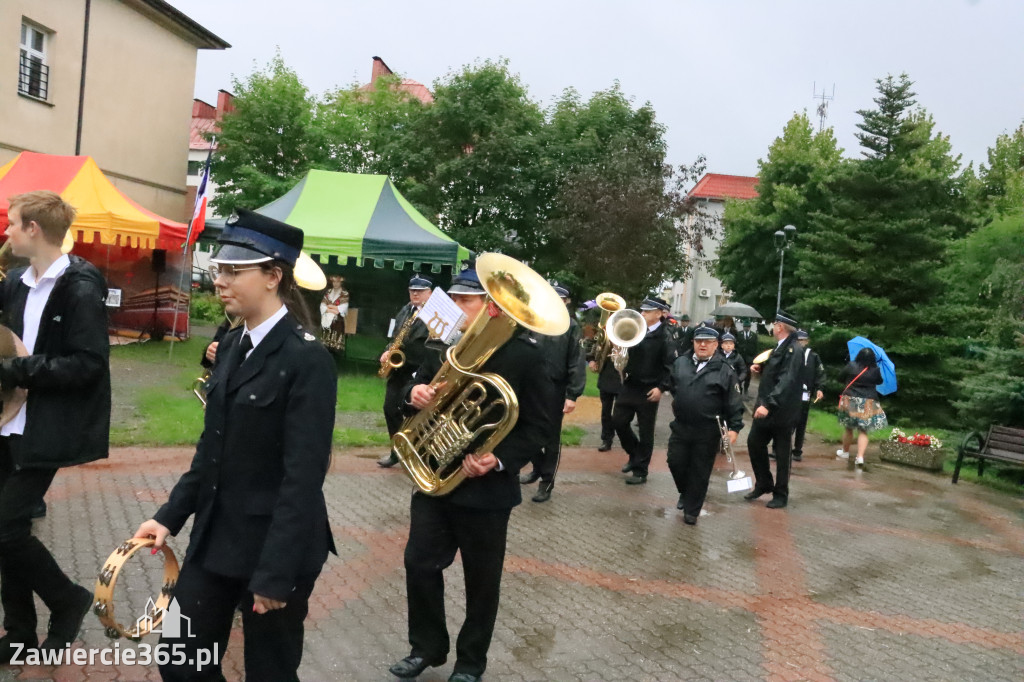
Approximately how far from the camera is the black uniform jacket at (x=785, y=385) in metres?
9.03

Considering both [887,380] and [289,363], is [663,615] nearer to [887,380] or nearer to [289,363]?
[289,363]

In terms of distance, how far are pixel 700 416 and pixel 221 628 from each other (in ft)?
19.0

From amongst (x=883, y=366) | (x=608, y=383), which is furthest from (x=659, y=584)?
(x=883, y=366)

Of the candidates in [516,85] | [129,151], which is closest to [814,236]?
[516,85]

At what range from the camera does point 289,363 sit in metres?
2.81

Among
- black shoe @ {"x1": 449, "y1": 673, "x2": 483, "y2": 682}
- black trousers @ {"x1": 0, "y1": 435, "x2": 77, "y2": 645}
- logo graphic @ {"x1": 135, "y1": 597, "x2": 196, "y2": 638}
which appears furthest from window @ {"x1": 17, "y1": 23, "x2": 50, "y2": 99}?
logo graphic @ {"x1": 135, "y1": 597, "x2": 196, "y2": 638}

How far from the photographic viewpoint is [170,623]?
2.79 metres

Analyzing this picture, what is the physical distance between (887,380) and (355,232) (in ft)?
30.3

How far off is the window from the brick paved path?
47.0ft

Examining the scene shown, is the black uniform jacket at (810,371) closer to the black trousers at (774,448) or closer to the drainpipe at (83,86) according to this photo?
the black trousers at (774,448)

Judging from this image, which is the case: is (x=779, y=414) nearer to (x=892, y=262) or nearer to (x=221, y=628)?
(x=221, y=628)

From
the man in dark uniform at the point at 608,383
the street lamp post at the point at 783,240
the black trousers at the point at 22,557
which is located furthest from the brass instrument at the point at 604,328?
the street lamp post at the point at 783,240

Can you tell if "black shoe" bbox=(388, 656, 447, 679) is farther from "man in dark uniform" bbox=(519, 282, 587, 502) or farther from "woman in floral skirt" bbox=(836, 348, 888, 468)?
"woman in floral skirt" bbox=(836, 348, 888, 468)

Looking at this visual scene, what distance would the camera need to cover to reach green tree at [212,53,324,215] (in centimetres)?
3081
